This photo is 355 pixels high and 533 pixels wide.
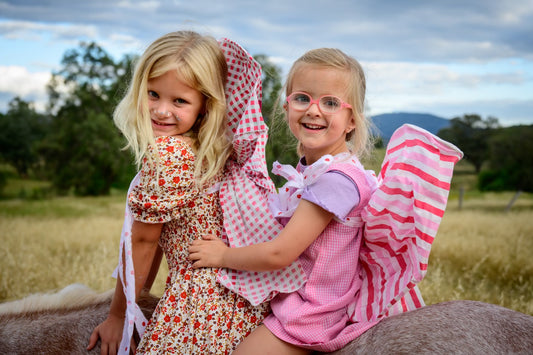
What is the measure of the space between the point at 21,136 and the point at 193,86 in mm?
25738

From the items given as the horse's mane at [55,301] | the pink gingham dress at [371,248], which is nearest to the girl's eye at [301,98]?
the pink gingham dress at [371,248]

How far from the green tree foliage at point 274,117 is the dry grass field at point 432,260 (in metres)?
2.05

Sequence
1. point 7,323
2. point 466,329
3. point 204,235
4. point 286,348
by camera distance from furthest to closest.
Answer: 1. point 7,323
2. point 204,235
3. point 286,348
4. point 466,329

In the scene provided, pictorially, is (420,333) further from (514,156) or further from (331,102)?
(514,156)

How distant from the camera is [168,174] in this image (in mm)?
2102

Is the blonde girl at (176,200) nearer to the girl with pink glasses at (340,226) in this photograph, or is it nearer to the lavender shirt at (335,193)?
the girl with pink glasses at (340,226)

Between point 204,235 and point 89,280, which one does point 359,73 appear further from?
point 89,280

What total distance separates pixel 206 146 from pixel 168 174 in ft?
Result: 0.83

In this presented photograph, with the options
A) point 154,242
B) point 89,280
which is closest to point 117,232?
point 89,280

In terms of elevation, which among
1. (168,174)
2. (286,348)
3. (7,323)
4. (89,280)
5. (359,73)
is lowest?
(89,280)

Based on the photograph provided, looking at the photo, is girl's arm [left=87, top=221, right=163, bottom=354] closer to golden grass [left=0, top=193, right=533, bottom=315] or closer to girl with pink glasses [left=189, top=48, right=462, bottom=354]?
girl with pink glasses [left=189, top=48, right=462, bottom=354]

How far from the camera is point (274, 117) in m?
2.77

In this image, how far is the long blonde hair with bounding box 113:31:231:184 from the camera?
2.21 meters

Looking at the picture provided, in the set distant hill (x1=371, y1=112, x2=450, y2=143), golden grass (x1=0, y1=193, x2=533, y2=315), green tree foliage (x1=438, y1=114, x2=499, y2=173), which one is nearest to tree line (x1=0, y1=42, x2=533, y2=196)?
green tree foliage (x1=438, y1=114, x2=499, y2=173)
